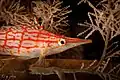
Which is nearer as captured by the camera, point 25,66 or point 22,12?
point 25,66

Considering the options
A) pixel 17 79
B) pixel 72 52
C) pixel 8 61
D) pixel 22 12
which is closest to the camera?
pixel 8 61

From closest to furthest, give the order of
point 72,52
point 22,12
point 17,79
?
point 17,79 < point 22,12 < point 72,52

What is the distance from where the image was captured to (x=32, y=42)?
4.72 feet

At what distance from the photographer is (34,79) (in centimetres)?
174

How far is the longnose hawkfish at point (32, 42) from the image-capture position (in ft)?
4.69

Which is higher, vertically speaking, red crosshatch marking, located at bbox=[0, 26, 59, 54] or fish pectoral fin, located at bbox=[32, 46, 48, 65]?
red crosshatch marking, located at bbox=[0, 26, 59, 54]

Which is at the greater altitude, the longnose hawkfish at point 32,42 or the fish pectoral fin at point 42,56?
the longnose hawkfish at point 32,42

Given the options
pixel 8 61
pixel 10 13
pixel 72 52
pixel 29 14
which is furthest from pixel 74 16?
pixel 8 61

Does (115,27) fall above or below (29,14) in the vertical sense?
below

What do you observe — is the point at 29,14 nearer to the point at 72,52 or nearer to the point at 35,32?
the point at 35,32

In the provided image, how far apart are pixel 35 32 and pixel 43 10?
0.19 m

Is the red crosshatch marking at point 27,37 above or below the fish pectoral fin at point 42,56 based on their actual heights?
above

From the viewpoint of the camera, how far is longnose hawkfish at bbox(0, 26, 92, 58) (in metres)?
1.43

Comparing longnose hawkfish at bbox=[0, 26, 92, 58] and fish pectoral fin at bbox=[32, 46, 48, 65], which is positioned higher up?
longnose hawkfish at bbox=[0, 26, 92, 58]
